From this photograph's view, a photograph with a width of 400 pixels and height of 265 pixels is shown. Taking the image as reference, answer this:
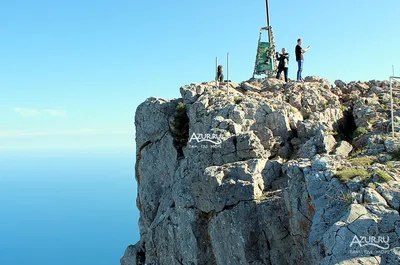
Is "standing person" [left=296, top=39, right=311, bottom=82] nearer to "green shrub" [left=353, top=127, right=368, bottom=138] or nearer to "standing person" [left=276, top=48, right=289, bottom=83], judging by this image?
"standing person" [left=276, top=48, right=289, bottom=83]

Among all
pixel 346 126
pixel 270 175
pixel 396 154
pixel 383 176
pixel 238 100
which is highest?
pixel 238 100

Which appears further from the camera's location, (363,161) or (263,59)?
(263,59)

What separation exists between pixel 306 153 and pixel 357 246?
11.8 m

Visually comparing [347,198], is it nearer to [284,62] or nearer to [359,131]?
[359,131]

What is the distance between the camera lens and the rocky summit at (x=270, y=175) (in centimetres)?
1419

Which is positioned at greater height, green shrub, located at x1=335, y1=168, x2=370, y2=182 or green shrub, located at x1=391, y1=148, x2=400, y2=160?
green shrub, located at x1=391, y1=148, x2=400, y2=160

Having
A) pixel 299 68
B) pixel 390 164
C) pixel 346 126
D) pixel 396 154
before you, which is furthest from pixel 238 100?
pixel 390 164

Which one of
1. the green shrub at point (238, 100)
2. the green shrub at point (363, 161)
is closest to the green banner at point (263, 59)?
the green shrub at point (238, 100)

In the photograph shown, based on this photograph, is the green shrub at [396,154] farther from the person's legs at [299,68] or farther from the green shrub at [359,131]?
the person's legs at [299,68]

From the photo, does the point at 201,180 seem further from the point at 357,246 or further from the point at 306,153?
the point at 357,246

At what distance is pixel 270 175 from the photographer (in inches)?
907

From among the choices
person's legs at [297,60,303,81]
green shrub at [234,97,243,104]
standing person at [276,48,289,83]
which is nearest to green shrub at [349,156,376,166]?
green shrub at [234,97,243,104]

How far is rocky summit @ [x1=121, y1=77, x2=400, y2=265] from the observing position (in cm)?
1419

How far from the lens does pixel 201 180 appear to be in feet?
75.5
